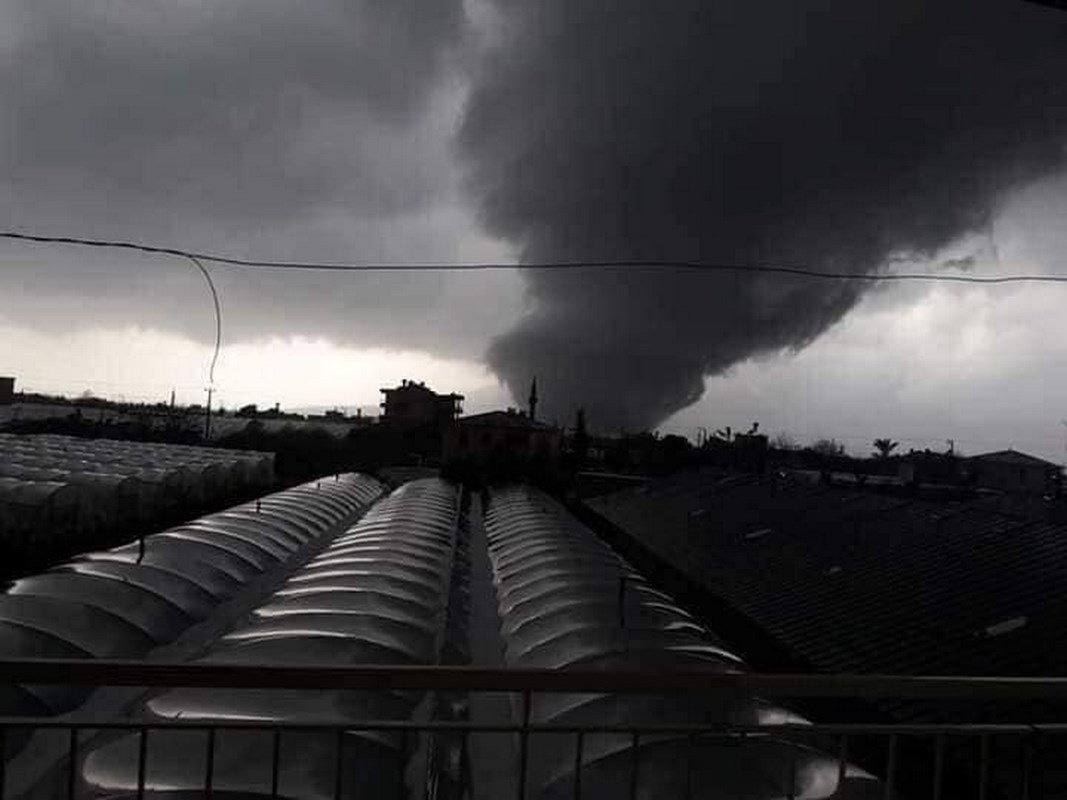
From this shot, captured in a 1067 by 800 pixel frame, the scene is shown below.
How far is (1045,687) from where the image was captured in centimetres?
223

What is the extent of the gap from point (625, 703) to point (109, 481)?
57.3 feet

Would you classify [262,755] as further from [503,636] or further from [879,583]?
[879,583]

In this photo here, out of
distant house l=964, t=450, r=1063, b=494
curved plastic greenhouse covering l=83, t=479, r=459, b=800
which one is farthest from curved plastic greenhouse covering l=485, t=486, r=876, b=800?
distant house l=964, t=450, r=1063, b=494

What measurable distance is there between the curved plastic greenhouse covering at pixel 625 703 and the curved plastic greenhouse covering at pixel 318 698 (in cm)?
91

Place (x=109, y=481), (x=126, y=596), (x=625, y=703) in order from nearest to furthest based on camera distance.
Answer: (x=625, y=703)
(x=126, y=596)
(x=109, y=481)

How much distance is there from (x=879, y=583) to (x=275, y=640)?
8709mm

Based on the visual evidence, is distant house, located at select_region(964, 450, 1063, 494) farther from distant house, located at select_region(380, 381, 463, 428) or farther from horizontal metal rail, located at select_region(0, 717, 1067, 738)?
horizontal metal rail, located at select_region(0, 717, 1067, 738)

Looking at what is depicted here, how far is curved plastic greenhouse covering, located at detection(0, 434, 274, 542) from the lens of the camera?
622 inches

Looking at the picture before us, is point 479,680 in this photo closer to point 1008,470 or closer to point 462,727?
point 462,727

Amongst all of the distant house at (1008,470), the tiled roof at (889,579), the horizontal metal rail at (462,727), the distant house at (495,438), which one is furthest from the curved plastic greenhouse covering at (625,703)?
the distant house at (1008,470)

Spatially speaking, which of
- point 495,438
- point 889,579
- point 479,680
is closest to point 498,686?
point 479,680

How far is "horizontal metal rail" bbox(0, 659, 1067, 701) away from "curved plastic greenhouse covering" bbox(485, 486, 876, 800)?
0.71 ft

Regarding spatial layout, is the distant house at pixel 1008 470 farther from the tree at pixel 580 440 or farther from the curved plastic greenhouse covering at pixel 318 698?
the curved plastic greenhouse covering at pixel 318 698

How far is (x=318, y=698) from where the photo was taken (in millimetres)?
4629
